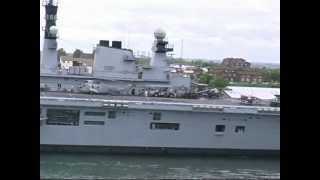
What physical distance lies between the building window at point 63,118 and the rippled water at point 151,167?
965 millimetres

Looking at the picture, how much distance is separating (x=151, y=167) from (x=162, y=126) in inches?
94.9

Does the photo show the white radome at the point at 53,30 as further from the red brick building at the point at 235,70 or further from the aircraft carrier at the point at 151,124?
the red brick building at the point at 235,70

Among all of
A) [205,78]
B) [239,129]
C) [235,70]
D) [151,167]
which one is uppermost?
[235,70]

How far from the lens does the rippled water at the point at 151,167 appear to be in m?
9.23

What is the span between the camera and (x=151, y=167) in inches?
392

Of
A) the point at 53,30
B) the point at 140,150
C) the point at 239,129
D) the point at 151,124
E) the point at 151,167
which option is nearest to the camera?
the point at 151,167

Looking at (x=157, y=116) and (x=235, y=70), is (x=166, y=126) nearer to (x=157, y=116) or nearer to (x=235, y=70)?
(x=157, y=116)

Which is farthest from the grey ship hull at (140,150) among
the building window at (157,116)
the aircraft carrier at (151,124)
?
the building window at (157,116)

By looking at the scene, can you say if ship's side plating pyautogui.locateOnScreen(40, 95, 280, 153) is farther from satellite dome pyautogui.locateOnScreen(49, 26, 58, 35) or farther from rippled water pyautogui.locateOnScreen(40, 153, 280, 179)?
satellite dome pyautogui.locateOnScreen(49, 26, 58, 35)

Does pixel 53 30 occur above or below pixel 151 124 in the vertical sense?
above

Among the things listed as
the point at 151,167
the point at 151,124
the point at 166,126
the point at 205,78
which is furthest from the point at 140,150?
the point at 205,78

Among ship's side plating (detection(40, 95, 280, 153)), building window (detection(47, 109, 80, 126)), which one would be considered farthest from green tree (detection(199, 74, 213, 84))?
building window (detection(47, 109, 80, 126))
